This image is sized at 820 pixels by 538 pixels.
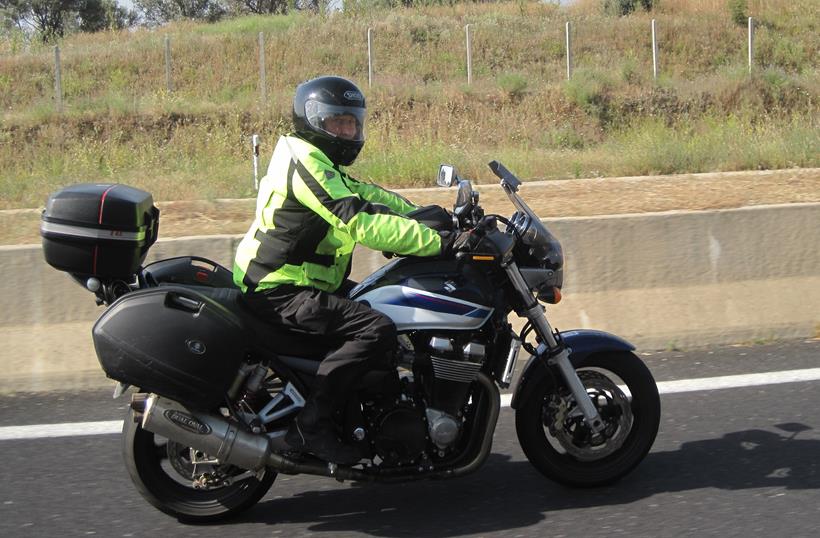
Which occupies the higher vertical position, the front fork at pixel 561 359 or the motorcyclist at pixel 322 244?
the motorcyclist at pixel 322 244

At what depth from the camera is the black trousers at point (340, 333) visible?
4457 mm

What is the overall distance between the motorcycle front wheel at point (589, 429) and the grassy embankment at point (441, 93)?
735cm

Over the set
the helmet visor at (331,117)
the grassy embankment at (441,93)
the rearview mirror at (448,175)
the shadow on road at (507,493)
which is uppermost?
the grassy embankment at (441,93)

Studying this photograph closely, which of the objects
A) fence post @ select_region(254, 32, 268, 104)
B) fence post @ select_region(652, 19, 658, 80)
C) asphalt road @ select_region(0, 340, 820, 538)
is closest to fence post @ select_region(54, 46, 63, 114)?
fence post @ select_region(254, 32, 268, 104)

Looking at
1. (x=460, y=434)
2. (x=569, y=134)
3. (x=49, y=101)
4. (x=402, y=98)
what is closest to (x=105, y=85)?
(x=49, y=101)

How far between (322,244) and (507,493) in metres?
1.47

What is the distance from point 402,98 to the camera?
89.1 feet

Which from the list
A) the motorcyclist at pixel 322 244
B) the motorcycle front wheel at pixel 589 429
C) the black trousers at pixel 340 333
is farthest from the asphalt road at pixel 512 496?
the black trousers at pixel 340 333

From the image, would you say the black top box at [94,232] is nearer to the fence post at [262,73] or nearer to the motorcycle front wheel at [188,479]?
the motorcycle front wheel at [188,479]

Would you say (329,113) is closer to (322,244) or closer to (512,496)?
(322,244)

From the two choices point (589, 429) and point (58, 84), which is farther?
point (58, 84)

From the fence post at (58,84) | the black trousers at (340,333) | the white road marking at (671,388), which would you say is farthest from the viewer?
the fence post at (58,84)

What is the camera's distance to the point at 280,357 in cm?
458

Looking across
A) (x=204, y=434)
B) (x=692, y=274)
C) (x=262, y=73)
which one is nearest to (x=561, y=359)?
(x=204, y=434)
